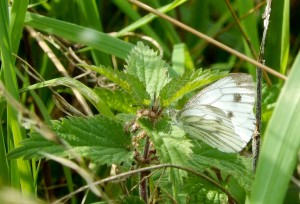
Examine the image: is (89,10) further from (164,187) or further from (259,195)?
(259,195)

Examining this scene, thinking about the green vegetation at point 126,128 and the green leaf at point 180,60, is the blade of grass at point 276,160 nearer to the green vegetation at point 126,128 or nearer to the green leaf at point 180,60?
the green vegetation at point 126,128

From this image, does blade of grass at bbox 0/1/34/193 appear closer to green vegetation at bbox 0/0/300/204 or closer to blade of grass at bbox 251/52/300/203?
green vegetation at bbox 0/0/300/204

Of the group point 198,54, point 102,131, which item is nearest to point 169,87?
point 102,131

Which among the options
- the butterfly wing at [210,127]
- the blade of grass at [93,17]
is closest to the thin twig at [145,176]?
the butterfly wing at [210,127]

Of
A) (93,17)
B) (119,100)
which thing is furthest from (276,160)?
(93,17)

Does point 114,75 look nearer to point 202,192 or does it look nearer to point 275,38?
point 202,192
